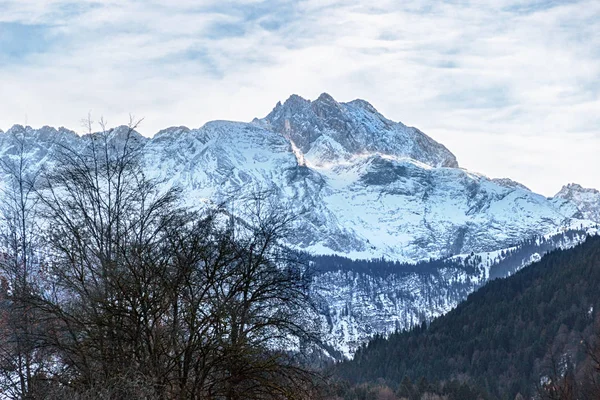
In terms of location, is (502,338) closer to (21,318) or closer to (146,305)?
(21,318)

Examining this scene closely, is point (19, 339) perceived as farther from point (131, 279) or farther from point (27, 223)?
point (27, 223)

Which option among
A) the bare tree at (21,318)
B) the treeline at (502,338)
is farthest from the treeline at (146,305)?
the treeline at (502,338)

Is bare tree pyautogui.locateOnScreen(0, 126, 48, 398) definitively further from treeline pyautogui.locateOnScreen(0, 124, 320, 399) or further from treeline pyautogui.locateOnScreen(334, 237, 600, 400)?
treeline pyautogui.locateOnScreen(334, 237, 600, 400)

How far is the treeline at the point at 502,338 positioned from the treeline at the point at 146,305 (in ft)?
444

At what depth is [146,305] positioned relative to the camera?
19.1 metres

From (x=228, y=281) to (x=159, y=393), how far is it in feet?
12.6

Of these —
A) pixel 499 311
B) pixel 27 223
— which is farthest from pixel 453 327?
pixel 27 223

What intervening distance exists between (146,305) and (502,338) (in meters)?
168

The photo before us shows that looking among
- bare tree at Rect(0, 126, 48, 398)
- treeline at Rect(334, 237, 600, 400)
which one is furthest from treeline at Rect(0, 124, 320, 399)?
treeline at Rect(334, 237, 600, 400)

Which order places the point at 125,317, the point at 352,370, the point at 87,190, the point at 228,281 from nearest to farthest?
the point at 125,317, the point at 228,281, the point at 87,190, the point at 352,370

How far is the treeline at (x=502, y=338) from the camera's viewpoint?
160 meters

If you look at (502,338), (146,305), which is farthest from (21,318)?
(502,338)

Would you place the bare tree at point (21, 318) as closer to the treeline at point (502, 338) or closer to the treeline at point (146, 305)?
the treeline at point (146, 305)

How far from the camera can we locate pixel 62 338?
67.0ft
